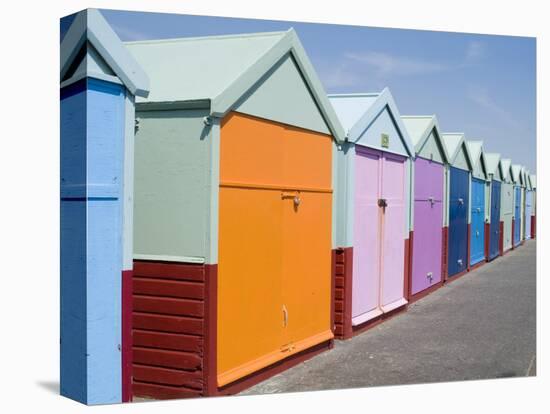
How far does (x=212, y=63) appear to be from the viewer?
6.43 metres

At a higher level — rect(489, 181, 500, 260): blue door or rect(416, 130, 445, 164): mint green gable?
rect(416, 130, 445, 164): mint green gable

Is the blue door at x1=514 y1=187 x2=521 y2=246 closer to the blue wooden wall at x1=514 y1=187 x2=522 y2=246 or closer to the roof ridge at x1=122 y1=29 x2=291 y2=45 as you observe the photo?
the blue wooden wall at x1=514 y1=187 x2=522 y2=246

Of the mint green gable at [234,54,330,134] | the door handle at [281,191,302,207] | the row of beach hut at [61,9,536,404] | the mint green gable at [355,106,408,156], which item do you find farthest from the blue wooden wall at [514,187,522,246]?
the door handle at [281,191,302,207]

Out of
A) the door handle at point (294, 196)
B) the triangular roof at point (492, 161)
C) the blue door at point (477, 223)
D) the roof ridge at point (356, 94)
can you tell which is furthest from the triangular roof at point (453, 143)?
the door handle at point (294, 196)

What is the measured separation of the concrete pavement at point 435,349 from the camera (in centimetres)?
746

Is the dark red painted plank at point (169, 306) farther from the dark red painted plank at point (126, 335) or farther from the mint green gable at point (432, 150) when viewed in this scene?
the mint green gable at point (432, 150)

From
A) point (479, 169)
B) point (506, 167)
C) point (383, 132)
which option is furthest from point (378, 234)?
point (506, 167)

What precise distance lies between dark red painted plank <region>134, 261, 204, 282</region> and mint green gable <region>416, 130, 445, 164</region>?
7.02 meters

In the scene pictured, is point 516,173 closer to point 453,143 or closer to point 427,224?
point 453,143

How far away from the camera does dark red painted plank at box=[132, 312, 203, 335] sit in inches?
239

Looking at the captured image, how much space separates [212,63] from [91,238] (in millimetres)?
→ 1955

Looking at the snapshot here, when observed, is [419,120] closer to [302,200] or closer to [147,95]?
[302,200]

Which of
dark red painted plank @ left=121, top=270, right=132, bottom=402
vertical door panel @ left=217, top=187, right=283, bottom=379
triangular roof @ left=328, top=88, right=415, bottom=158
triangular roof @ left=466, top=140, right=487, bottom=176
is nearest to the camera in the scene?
dark red painted plank @ left=121, top=270, right=132, bottom=402

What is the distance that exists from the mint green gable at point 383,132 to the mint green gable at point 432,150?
59.5 inches
